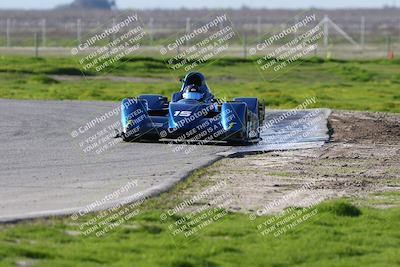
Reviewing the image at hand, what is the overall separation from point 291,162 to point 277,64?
31212mm

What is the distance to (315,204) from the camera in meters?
12.9

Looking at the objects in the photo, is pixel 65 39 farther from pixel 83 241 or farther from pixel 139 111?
pixel 83 241

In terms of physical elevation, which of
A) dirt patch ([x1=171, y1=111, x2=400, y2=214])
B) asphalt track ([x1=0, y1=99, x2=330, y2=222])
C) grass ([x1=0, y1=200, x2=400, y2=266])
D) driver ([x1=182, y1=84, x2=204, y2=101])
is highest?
driver ([x1=182, y1=84, x2=204, y2=101])

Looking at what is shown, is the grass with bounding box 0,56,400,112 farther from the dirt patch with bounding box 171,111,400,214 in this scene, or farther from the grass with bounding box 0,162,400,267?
the grass with bounding box 0,162,400,267

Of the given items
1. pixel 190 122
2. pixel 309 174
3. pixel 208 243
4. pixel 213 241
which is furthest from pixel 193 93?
pixel 208 243

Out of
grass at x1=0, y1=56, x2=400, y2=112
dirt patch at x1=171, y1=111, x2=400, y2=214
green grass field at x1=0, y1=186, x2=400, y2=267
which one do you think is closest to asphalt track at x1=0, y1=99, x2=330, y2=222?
dirt patch at x1=171, y1=111, x2=400, y2=214

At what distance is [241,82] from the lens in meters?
41.1

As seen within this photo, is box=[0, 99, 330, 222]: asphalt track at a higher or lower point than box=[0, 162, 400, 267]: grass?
higher

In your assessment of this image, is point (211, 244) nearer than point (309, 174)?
Yes

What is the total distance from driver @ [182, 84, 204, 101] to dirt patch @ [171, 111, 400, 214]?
8.44 feet

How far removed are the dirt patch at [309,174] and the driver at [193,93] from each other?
2.57 metres

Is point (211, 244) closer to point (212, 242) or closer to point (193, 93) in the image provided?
point (212, 242)

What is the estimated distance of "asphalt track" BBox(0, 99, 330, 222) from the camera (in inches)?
506

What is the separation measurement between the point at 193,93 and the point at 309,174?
5.34 metres
